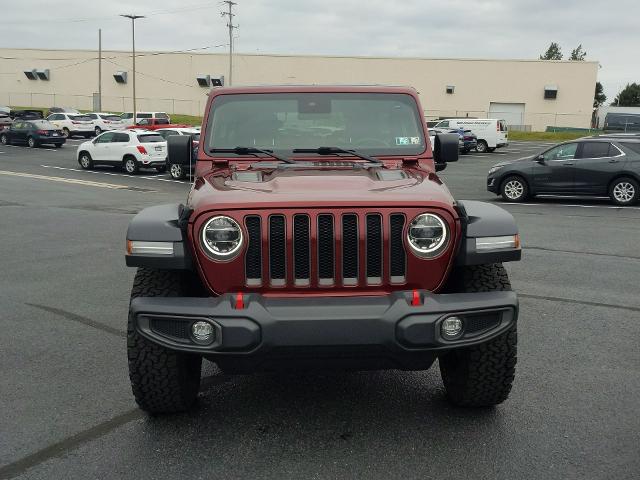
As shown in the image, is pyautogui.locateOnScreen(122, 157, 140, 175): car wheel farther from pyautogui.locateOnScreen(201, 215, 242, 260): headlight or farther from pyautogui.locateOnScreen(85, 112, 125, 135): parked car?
pyautogui.locateOnScreen(201, 215, 242, 260): headlight

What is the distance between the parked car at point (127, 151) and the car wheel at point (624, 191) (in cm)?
1491

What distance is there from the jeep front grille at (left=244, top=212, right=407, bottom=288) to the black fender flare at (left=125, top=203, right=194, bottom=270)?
0.36m

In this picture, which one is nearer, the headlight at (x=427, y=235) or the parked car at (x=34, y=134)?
the headlight at (x=427, y=235)

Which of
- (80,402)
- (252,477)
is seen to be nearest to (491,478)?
(252,477)

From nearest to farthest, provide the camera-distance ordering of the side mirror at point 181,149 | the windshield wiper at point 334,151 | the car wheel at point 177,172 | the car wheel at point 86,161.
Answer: the windshield wiper at point 334,151 < the side mirror at point 181,149 < the car wheel at point 177,172 < the car wheel at point 86,161

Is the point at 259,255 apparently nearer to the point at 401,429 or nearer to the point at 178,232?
the point at 178,232

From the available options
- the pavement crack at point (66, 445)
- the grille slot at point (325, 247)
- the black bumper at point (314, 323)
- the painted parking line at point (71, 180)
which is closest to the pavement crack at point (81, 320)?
the pavement crack at point (66, 445)

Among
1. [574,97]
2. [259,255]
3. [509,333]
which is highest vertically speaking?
[574,97]

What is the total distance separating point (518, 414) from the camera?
4172 mm

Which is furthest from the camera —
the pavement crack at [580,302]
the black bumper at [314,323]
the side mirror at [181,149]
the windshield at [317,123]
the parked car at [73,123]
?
Result: the parked car at [73,123]

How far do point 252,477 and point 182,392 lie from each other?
74 centimetres

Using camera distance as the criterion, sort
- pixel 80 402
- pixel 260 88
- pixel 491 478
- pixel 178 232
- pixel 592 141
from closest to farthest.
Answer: pixel 491 478 → pixel 178 232 → pixel 80 402 → pixel 260 88 → pixel 592 141

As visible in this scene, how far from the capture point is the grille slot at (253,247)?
3.53 m

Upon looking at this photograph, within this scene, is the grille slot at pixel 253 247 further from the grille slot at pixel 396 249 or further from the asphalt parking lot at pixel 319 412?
the asphalt parking lot at pixel 319 412
